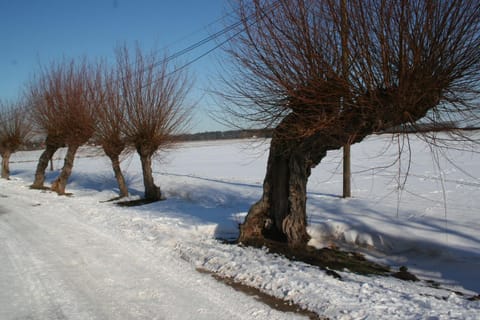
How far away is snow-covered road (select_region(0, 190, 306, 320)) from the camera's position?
434cm

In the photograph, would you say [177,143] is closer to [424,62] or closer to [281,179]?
[281,179]

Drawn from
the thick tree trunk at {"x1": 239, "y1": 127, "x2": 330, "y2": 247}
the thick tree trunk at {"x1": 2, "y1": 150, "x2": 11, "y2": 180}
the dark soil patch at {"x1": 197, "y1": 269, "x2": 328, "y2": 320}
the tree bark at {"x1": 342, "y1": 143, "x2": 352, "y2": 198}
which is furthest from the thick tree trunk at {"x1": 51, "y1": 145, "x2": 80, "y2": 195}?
the dark soil patch at {"x1": 197, "y1": 269, "x2": 328, "y2": 320}

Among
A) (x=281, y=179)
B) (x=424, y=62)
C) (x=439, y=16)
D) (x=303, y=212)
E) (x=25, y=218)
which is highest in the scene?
(x=439, y=16)

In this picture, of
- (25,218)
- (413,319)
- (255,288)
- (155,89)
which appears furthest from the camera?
(155,89)

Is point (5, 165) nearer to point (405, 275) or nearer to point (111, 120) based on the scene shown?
point (111, 120)

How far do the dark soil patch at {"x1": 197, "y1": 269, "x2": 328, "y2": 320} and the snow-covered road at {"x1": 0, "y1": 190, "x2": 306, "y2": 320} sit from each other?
12cm

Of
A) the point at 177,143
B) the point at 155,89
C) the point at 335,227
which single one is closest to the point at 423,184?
the point at 335,227

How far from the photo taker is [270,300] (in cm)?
470

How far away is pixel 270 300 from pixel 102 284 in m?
2.18

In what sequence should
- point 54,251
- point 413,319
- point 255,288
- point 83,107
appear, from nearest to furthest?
1. point 413,319
2. point 255,288
3. point 54,251
4. point 83,107

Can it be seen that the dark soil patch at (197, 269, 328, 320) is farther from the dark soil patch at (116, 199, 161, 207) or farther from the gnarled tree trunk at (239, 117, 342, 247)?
the dark soil patch at (116, 199, 161, 207)

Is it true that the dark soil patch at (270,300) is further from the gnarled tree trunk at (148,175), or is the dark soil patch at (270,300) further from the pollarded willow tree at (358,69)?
the gnarled tree trunk at (148,175)

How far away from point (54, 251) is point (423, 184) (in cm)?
1270

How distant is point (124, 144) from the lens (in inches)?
576
